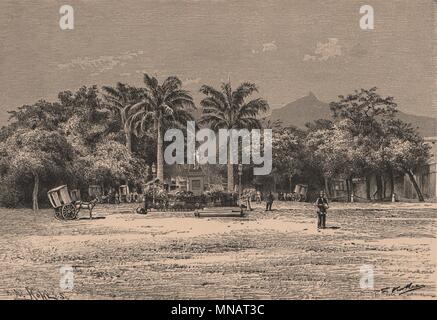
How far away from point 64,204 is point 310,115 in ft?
13.6

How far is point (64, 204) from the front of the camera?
10.7 metres

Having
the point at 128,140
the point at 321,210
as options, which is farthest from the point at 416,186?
the point at 128,140

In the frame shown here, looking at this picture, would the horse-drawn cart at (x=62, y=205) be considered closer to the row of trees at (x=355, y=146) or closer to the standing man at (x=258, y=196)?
the standing man at (x=258, y=196)

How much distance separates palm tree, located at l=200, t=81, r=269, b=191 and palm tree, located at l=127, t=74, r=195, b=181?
0.28 metres

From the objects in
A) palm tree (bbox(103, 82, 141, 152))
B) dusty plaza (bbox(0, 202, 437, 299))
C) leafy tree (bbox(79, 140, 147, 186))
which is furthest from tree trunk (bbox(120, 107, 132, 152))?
dusty plaza (bbox(0, 202, 437, 299))

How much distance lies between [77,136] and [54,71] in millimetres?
1094

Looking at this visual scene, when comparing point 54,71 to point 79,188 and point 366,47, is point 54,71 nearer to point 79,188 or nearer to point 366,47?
point 79,188

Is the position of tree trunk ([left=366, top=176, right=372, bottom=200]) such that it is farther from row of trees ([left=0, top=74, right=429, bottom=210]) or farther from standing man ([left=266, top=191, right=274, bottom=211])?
standing man ([left=266, top=191, right=274, bottom=211])

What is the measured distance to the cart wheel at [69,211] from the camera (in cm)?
1063

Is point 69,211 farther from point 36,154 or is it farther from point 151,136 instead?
point 151,136

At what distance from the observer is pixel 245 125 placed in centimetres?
1063

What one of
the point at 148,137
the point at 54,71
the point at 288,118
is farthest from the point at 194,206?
the point at 54,71

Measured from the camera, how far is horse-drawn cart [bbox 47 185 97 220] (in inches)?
419
